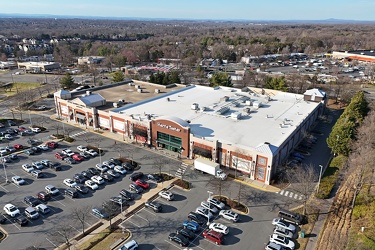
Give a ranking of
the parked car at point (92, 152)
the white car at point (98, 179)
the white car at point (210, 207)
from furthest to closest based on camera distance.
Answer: the parked car at point (92, 152) < the white car at point (98, 179) < the white car at point (210, 207)

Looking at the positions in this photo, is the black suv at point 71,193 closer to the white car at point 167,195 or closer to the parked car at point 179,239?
the white car at point 167,195

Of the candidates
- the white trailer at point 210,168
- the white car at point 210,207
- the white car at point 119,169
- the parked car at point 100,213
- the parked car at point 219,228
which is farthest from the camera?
the white car at point 119,169

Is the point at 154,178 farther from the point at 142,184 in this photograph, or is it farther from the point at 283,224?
the point at 283,224

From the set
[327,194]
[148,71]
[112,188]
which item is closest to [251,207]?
[327,194]

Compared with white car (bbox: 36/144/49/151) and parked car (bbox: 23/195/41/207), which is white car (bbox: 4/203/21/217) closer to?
parked car (bbox: 23/195/41/207)

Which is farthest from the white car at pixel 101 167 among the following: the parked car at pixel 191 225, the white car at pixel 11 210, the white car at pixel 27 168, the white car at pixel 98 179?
the parked car at pixel 191 225

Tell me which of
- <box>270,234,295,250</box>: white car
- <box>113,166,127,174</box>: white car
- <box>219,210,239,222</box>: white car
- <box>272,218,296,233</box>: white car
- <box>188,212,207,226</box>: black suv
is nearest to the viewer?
<box>270,234,295,250</box>: white car

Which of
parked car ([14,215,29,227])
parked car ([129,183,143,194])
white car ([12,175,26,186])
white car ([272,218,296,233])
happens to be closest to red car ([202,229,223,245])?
white car ([272,218,296,233])
